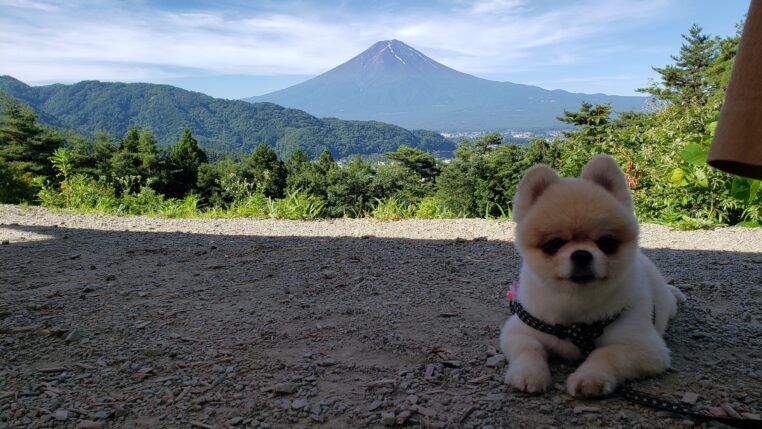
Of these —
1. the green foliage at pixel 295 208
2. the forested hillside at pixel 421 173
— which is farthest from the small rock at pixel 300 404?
the green foliage at pixel 295 208

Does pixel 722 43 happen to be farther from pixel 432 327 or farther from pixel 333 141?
pixel 333 141

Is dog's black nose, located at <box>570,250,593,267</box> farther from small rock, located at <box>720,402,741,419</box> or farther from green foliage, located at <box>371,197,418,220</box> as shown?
green foliage, located at <box>371,197,418,220</box>

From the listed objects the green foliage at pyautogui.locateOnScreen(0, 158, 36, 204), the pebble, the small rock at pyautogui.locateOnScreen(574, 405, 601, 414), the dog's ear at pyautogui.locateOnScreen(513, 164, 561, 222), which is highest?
the dog's ear at pyautogui.locateOnScreen(513, 164, 561, 222)

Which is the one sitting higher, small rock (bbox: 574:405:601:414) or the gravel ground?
small rock (bbox: 574:405:601:414)

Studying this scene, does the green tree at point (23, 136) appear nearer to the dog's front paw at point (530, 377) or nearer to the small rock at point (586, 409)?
the dog's front paw at point (530, 377)

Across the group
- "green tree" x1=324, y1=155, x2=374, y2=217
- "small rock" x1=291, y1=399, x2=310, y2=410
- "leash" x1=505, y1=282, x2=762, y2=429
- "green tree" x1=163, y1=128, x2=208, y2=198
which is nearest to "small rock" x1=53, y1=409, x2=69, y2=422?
"small rock" x1=291, y1=399, x2=310, y2=410
